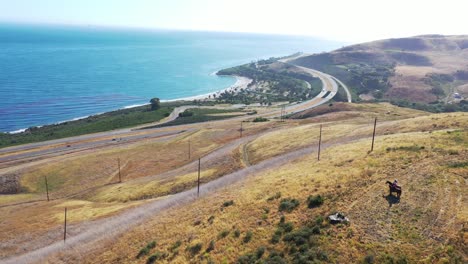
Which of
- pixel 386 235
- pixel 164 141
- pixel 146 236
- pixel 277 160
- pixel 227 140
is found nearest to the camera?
pixel 386 235

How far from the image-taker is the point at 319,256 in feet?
81.3

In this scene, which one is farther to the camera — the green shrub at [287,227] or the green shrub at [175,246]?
the green shrub at [175,246]

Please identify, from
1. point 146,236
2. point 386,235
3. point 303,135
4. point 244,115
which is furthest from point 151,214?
point 244,115

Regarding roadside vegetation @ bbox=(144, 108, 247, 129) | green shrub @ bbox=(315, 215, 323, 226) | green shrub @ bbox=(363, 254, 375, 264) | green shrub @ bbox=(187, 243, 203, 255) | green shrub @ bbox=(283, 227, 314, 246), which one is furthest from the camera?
roadside vegetation @ bbox=(144, 108, 247, 129)

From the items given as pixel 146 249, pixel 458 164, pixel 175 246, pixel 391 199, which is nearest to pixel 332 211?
pixel 391 199

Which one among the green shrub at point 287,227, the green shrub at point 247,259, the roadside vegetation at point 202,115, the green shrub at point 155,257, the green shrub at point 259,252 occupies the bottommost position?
the roadside vegetation at point 202,115

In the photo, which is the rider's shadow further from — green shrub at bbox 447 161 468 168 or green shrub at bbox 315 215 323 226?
green shrub at bbox 447 161 468 168

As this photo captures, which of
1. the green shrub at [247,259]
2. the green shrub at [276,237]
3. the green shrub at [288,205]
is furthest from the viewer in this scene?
the green shrub at [288,205]

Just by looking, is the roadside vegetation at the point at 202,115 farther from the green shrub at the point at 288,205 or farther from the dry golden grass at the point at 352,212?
the green shrub at the point at 288,205

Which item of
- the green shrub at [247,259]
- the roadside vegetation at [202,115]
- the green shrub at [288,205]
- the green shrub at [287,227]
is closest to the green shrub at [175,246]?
the green shrub at [247,259]

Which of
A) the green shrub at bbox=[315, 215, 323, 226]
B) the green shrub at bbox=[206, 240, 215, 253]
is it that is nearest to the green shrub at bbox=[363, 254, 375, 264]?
the green shrub at bbox=[315, 215, 323, 226]

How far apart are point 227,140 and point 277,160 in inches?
1038

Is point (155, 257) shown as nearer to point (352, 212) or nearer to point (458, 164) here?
point (352, 212)

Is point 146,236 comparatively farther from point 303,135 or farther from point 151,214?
point 303,135
